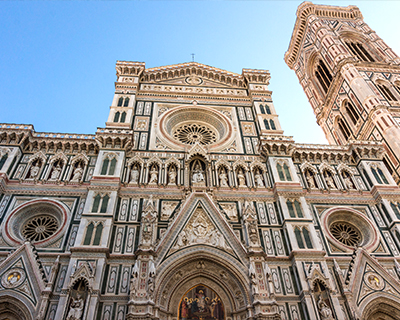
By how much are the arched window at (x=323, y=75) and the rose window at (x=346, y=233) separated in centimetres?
1752

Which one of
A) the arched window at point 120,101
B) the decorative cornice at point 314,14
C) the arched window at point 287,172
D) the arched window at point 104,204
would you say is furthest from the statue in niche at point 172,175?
the decorative cornice at point 314,14

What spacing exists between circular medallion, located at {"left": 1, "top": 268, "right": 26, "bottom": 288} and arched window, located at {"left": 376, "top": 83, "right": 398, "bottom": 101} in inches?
965

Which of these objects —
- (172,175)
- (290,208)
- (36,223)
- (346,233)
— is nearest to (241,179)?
(290,208)

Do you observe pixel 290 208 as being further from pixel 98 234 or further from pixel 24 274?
pixel 24 274

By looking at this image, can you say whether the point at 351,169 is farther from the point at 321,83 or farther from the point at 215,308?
the point at 321,83

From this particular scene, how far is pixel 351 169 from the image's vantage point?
17703 millimetres

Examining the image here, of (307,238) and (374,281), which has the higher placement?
(307,238)

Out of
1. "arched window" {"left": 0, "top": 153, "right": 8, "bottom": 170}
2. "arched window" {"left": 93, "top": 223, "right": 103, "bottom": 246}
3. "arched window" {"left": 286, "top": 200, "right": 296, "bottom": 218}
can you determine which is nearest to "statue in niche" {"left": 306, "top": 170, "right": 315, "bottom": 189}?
"arched window" {"left": 286, "top": 200, "right": 296, "bottom": 218}

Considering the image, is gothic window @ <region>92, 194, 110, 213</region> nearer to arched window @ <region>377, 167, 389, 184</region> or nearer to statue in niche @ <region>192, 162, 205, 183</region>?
statue in niche @ <region>192, 162, 205, 183</region>

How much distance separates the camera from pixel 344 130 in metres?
27.6

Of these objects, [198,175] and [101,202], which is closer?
[101,202]

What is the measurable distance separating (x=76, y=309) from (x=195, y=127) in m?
11.9

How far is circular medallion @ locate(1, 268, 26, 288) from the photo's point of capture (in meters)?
11.9

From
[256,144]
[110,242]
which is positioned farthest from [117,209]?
[256,144]
